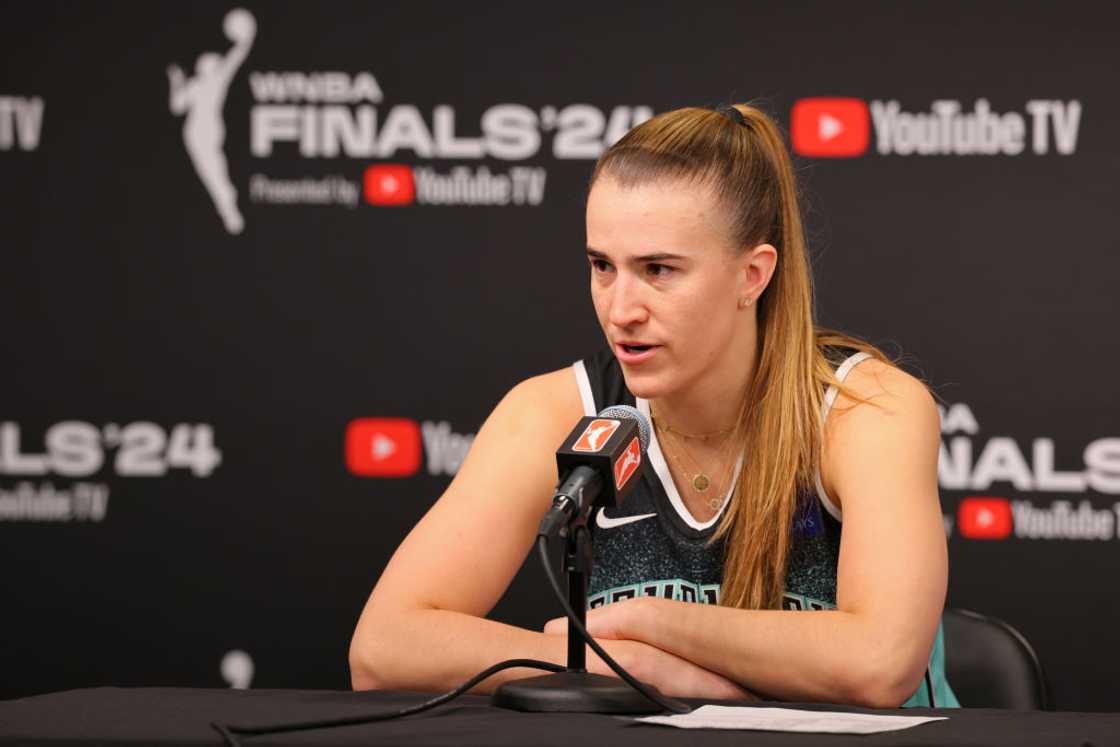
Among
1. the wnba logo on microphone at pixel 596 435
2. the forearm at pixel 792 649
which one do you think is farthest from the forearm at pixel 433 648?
the wnba logo on microphone at pixel 596 435

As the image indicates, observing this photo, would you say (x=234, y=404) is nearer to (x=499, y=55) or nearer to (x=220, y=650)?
(x=220, y=650)

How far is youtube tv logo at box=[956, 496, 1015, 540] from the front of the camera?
8.74 feet

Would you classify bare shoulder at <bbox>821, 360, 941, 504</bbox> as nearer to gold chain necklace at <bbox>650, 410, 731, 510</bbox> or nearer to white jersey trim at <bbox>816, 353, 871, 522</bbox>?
white jersey trim at <bbox>816, 353, 871, 522</bbox>

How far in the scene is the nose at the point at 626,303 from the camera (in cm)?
152

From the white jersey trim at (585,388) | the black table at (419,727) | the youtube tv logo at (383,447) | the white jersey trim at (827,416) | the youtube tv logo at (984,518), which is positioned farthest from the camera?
the youtube tv logo at (383,447)

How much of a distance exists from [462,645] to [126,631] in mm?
1669

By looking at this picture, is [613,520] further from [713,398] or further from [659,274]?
[659,274]

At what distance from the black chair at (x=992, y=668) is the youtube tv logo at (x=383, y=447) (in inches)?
54.2

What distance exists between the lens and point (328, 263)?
2834 millimetres

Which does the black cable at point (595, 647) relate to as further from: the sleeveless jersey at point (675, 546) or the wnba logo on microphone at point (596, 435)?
the sleeveless jersey at point (675, 546)

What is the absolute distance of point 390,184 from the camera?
281cm

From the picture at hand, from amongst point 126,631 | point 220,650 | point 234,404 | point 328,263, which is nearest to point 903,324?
point 328,263

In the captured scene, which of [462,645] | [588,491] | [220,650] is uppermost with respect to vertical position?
[588,491]

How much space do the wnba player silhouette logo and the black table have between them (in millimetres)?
Answer: 1842
